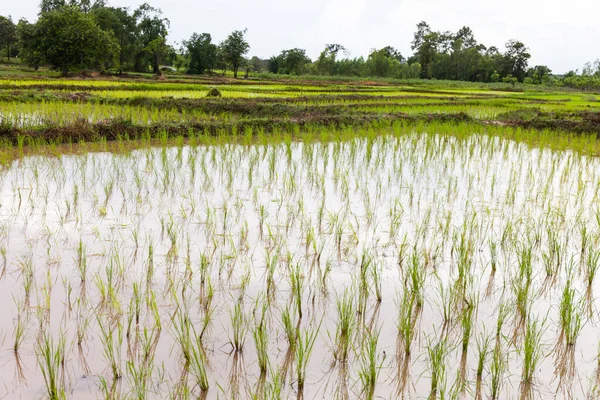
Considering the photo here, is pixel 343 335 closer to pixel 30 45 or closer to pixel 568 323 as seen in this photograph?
pixel 568 323

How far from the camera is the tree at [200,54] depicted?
37719 millimetres

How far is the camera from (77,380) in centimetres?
186

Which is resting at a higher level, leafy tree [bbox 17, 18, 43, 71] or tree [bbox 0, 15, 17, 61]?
tree [bbox 0, 15, 17, 61]

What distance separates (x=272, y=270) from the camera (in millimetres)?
2762

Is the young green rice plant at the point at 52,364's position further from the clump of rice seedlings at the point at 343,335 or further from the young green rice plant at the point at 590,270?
the young green rice plant at the point at 590,270

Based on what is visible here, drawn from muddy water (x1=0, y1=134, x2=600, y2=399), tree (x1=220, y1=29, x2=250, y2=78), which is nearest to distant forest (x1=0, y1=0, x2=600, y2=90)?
tree (x1=220, y1=29, x2=250, y2=78)

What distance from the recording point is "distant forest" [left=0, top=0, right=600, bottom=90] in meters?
25.7

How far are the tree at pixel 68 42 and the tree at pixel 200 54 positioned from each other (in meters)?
10.9

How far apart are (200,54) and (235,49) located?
2625 millimetres

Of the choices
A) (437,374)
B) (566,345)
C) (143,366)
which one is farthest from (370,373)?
(566,345)

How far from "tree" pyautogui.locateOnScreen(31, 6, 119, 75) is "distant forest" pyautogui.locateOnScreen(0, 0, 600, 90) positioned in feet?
0.15

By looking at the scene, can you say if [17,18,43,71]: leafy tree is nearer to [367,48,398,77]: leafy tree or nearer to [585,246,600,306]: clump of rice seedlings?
[585,246,600,306]: clump of rice seedlings

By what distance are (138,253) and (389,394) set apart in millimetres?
1816

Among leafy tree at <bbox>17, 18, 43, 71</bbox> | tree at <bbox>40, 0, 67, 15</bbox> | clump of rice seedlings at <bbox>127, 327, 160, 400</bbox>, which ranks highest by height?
tree at <bbox>40, 0, 67, 15</bbox>
